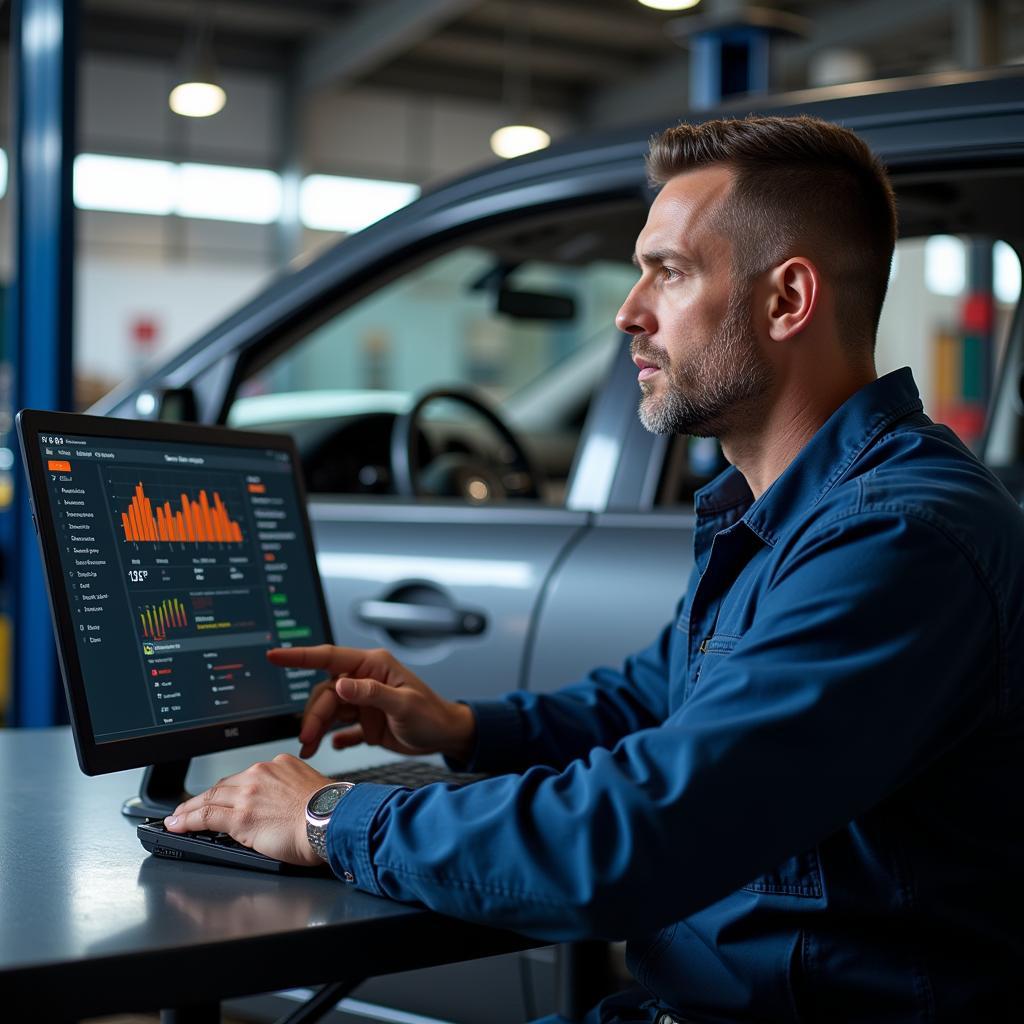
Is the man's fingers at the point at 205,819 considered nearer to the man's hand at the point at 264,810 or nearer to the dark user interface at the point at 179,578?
the man's hand at the point at 264,810

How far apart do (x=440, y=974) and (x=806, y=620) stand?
3.84 feet

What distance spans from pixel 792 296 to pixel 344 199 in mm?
13717

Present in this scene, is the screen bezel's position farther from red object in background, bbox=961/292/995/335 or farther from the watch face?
red object in background, bbox=961/292/995/335

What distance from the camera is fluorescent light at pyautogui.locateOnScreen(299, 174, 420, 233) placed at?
14430 mm

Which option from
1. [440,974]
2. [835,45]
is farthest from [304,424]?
[835,45]

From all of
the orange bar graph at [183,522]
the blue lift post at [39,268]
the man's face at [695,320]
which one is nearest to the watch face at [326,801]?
the orange bar graph at [183,522]

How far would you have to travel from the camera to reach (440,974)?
6.77 ft

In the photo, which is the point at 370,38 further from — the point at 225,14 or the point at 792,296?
the point at 792,296

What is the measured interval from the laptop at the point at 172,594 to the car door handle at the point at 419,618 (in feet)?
1.51

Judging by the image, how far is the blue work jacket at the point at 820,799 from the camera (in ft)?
3.44

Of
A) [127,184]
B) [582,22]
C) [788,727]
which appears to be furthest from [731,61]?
[127,184]

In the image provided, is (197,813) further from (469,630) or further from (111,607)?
(469,630)

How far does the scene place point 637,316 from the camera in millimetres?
1455

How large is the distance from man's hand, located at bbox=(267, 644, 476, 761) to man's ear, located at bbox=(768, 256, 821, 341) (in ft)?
1.80
